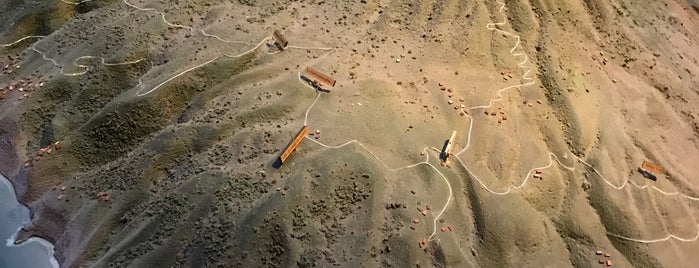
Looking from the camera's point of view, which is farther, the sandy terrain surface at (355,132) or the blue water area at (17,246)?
the blue water area at (17,246)

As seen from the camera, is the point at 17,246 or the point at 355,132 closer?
the point at 355,132

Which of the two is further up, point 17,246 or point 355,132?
point 355,132

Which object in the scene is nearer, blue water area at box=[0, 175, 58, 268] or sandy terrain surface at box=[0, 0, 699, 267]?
sandy terrain surface at box=[0, 0, 699, 267]

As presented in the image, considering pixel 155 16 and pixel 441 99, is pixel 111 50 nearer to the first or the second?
pixel 155 16

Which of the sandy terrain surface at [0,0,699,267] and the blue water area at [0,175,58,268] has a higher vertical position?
the sandy terrain surface at [0,0,699,267]

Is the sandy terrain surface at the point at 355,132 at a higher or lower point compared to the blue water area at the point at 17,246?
higher

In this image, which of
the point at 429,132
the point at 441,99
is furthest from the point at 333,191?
the point at 441,99
